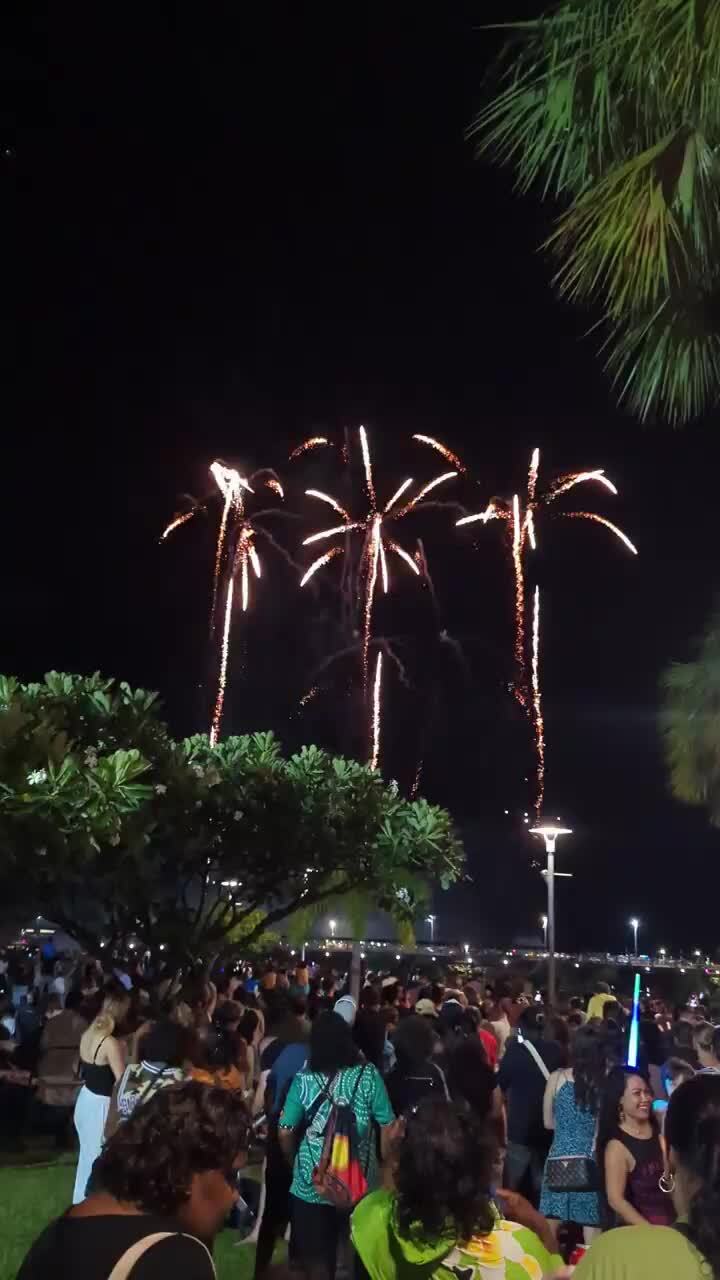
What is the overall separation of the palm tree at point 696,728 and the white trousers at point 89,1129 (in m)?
11.8

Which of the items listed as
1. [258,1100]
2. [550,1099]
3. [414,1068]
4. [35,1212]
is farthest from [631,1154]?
[35,1212]

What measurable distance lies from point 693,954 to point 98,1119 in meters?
95.4

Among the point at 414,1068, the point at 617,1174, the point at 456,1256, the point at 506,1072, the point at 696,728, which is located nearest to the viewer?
the point at 456,1256

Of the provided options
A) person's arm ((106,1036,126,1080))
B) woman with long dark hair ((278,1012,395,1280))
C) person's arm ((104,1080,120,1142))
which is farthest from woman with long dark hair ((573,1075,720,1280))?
person's arm ((106,1036,126,1080))

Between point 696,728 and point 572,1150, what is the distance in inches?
473

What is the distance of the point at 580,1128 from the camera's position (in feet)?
25.1

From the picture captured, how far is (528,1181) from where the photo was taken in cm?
977

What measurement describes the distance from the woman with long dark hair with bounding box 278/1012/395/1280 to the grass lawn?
265cm

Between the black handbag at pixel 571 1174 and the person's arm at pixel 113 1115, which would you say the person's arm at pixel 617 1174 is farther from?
the person's arm at pixel 113 1115

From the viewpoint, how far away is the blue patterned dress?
7.51 metres

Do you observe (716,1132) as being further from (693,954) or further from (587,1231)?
(693,954)

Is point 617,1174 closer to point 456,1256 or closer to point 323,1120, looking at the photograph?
point 323,1120

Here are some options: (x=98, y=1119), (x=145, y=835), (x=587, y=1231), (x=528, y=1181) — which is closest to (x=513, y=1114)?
(x=528, y=1181)

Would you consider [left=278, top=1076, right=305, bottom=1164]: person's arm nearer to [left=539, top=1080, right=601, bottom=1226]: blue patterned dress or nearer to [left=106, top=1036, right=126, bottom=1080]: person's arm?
[left=539, top=1080, right=601, bottom=1226]: blue patterned dress
